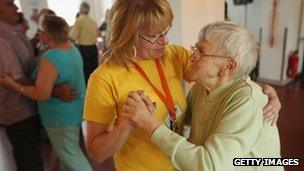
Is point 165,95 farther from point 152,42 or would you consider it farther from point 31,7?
point 31,7

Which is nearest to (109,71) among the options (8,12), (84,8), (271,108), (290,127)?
(271,108)

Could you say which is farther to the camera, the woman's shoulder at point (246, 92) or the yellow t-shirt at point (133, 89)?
the yellow t-shirt at point (133, 89)

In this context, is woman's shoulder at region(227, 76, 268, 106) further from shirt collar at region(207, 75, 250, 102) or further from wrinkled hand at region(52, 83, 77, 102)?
wrinkled hand at region(52, 83, 77, 102)

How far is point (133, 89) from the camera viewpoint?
1.18 m

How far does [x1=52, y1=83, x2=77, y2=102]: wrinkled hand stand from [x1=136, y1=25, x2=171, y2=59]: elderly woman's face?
1.02 metres

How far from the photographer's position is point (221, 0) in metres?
2.10

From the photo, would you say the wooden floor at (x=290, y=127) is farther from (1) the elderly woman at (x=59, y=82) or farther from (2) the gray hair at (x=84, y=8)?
(2) the gray hair at (x=84, y=8)

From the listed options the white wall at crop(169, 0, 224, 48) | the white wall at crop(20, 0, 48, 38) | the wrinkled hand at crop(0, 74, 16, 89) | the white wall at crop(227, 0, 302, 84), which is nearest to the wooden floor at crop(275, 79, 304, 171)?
the white wall at crop(227, 0, 302, 84)

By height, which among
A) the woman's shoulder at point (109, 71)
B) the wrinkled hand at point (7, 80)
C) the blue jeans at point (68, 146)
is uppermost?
the woman's shoulder at point (109, 71)

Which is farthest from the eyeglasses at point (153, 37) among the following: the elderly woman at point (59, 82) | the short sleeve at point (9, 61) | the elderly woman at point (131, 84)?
the short sleeve at point (9, 61)

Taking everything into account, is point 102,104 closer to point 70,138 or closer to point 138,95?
point 138,95

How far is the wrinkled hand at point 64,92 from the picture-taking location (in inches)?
81.7

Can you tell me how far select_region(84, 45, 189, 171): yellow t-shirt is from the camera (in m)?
1.14

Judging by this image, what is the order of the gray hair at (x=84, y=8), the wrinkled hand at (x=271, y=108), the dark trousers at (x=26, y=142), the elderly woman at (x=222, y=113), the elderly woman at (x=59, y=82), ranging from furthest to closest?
the gray hair at (x=84, y=8) → the dark trousers at (x=26, y=142) → the elderly woman at (x=59, y=82) → the wrinkled hand at (x=271, y=108) → the elderly woman at (x=222, y=113)
